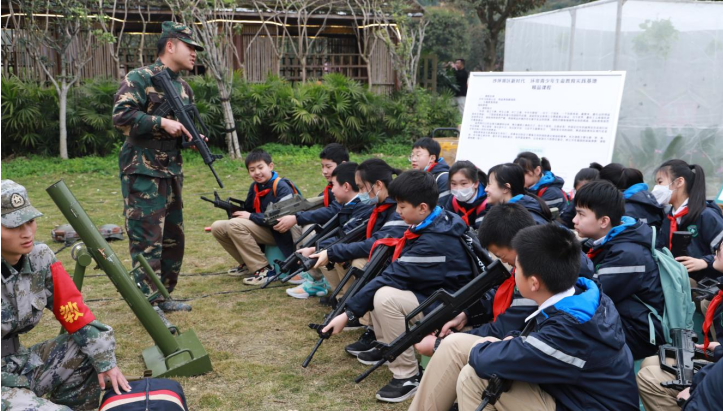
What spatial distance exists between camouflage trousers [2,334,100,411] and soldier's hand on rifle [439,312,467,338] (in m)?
1.75

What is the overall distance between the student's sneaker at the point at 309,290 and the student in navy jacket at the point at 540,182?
207cm

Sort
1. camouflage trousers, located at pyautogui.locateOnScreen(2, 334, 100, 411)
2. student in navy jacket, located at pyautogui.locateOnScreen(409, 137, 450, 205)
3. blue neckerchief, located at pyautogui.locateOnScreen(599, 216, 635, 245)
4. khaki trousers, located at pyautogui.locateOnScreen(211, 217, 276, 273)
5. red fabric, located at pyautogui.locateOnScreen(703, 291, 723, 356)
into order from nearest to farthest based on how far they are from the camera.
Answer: camouflage trousers, located at pyautogui.locateOnScreen(2, 334, 100, 411) < red fabric, located at pyautogui.locateOnScreen(703, 291, 723, 356) < blue neckerchief, located at pyautogui.locateOnScreen(599, 216, 635, 245) < khaki trousers, located at pyautogui.locateOnScreen(211, 217, 276, 273) < student in navy jacket, located at pyautogui.locateOnScreen(409, 137, 450, 205)

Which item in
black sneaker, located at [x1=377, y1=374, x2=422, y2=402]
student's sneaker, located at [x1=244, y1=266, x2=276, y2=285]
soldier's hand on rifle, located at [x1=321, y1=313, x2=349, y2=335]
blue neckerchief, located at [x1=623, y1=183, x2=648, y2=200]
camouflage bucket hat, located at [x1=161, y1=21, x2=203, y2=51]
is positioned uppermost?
camouflage bucket hat, located at [x1=161, y1=21, x2=203, y2=51]

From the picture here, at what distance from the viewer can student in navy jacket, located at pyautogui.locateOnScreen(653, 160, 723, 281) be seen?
4.30 m

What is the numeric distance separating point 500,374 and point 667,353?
1.05 meters

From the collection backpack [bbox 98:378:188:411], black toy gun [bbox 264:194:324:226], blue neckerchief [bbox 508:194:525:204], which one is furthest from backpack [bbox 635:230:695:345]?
black toy gun [bbox 264:194:324:226]

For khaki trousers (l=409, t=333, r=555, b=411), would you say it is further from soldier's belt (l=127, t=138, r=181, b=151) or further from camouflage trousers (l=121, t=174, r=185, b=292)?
soldier's belt (l=127, t=138, r=181, b=151)

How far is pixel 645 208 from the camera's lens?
4285 millimetres

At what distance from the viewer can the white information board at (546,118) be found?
690 cm

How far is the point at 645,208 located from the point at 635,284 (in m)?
1.32

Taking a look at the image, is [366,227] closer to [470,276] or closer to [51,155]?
[470,276]

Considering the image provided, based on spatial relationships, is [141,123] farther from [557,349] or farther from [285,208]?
[557,349]

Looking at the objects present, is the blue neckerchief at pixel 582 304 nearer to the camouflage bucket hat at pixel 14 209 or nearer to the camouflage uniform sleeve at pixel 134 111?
the camouflage bucket hat at pixel 14 209

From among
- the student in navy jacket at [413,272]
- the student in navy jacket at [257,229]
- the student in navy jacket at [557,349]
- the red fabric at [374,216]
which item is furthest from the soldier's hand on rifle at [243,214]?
the student in navy jacket at [557,349]
